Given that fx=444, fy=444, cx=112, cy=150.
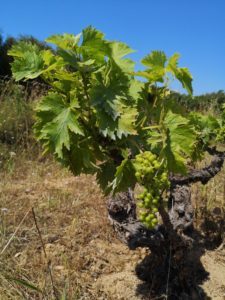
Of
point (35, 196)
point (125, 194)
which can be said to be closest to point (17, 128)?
point (35, 196)

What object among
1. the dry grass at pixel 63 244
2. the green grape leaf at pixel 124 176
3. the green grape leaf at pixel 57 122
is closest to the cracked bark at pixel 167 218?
the dry grass at pixel 63 244

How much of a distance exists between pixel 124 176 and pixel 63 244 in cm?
147

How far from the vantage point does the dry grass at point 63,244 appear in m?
2.96

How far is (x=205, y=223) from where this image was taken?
4008 mm

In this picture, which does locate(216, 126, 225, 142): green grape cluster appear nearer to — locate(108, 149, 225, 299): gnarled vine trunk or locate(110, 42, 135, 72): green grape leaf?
locate(108, 149, 225, 299): gnarled vine trunk

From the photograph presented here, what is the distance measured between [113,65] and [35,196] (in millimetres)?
2670

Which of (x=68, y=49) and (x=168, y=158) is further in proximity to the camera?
(x=168, y=158)

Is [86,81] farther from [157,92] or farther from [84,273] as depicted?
[84,273]

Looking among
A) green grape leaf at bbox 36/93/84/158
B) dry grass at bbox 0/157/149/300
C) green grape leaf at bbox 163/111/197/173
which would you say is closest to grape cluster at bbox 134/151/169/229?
green grape leaf at bbox 163/111/197/173

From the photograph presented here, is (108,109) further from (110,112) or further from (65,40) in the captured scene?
(65,40)

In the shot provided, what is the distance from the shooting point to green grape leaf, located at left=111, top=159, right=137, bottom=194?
84.5 inches

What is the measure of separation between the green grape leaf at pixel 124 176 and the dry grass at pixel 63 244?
54cm

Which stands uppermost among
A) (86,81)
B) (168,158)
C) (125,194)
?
(86,81)

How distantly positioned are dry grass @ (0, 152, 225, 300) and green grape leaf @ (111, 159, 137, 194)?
54 cm
